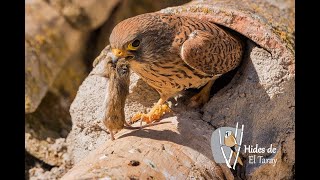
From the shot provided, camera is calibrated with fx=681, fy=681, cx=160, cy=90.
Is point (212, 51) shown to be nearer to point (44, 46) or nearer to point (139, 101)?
point (139, 101)

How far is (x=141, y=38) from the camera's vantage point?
3.12 metres

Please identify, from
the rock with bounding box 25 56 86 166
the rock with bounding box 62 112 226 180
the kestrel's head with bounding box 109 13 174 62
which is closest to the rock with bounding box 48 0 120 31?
the rock with bounding box 25 56 86 166

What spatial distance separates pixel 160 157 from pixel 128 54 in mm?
501

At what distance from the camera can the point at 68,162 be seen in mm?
3887

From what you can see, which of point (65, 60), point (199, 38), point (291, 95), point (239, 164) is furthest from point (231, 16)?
point (65, 60)

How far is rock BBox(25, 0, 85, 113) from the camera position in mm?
4082

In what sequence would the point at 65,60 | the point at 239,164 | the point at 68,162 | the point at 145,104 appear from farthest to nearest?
the point at 65,60 → the point at 68,162 → the point at 145,104 → the point at 239,164

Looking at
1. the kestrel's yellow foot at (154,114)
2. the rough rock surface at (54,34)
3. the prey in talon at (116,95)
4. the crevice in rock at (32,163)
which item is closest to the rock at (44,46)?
the rough rock surface at (54,34)

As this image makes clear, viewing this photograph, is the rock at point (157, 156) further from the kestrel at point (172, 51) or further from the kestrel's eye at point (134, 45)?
the kestrel's eye at point (134, 45)

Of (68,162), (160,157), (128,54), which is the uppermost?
(128,54)

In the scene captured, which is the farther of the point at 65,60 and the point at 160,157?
the point at 65,60

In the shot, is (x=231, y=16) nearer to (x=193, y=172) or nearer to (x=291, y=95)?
(x=291, y=95)

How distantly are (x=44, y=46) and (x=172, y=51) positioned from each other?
123 cm

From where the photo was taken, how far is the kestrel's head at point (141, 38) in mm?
3037
